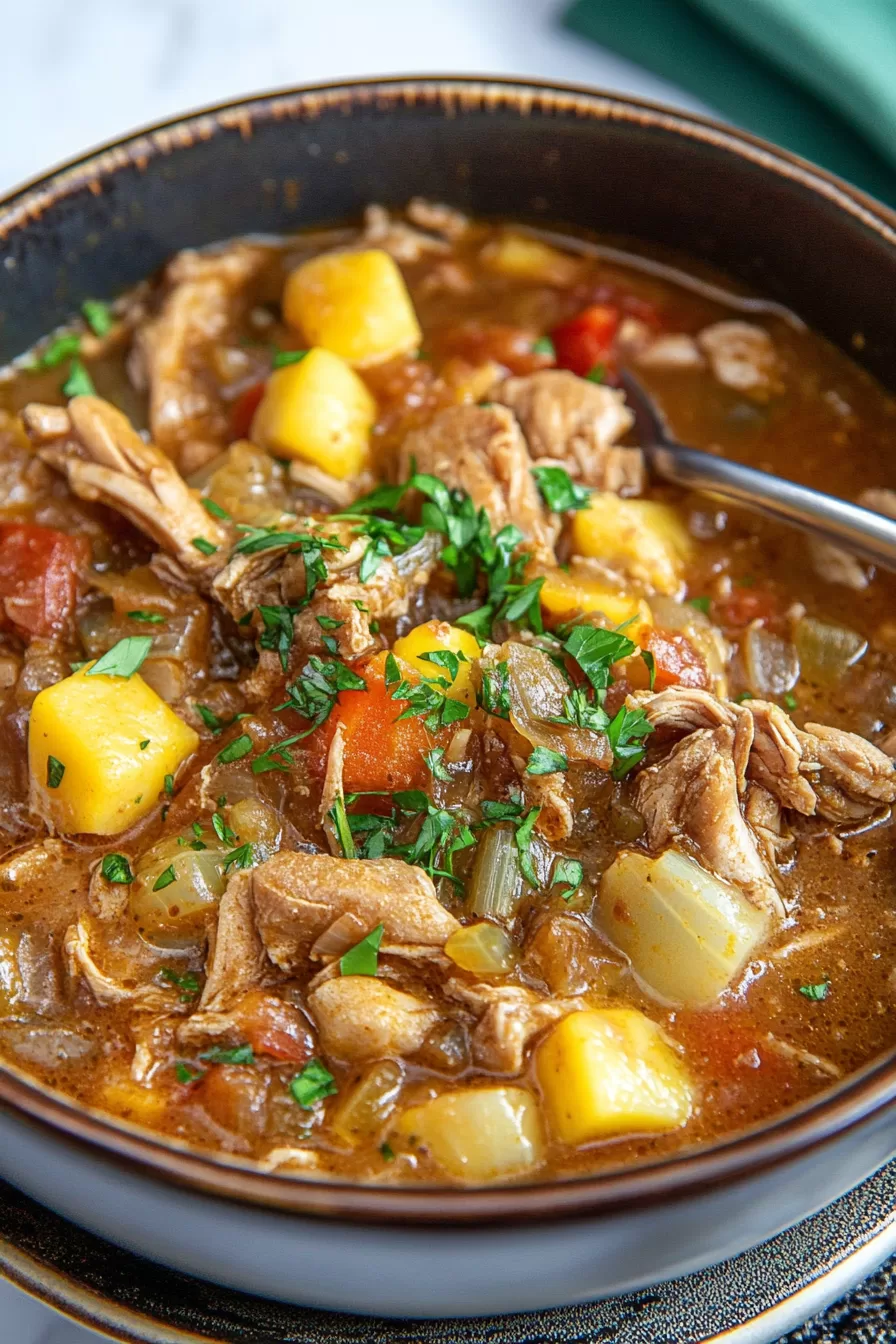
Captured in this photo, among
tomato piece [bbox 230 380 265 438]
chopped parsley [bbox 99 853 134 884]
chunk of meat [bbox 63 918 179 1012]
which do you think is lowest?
chunk of meat [bbox 63 918 179 1012]

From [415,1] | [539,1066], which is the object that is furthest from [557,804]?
[415,1]

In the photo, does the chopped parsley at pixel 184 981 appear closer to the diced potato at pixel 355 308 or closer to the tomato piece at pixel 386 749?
the tomato piece at pixel 386 749

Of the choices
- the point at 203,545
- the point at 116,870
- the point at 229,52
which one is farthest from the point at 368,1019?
the point at 229,52

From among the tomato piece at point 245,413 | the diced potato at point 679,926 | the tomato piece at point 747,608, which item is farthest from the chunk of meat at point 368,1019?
the tomato piece at point 245,413

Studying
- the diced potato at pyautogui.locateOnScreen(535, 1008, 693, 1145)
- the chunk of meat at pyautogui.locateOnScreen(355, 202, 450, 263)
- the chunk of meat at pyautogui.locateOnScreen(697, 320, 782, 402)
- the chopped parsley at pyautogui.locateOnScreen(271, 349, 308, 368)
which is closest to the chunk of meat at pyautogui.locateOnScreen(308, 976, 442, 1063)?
the diced potato at pyautogui.locateOnScreen(535, 1008, 693, 1145)

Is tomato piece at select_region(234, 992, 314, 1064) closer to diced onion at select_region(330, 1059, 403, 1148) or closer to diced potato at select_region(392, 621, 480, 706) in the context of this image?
diced onion at select_region(330, 1059, 403, 1148)
